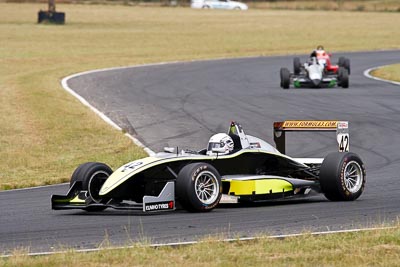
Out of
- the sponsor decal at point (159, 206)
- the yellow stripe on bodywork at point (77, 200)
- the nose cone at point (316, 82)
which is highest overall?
the sponsor decal at point (159, 206)

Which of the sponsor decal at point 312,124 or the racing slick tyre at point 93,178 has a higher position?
the sponsor decal at point 312,124

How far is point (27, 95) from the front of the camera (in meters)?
29.3

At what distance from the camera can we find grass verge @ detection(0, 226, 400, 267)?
852cm

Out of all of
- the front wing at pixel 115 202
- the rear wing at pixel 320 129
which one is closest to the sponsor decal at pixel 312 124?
the rear wing at pixel 320 129

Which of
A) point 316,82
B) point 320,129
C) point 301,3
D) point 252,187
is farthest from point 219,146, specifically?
point 301,3

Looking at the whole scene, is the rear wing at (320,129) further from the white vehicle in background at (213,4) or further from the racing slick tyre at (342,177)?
the white vehicle in background at (213,4)

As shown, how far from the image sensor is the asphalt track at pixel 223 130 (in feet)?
34.9

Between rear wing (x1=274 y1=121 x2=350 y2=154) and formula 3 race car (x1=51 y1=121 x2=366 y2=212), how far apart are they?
13 millimetres

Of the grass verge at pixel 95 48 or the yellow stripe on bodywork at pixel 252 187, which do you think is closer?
the yellow stripe on bodywork at pixel 252 187

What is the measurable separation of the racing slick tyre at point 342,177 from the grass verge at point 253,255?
2.93m

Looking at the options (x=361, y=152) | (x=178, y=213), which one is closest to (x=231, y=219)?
(x=178, y=213)

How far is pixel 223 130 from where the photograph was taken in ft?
70.4

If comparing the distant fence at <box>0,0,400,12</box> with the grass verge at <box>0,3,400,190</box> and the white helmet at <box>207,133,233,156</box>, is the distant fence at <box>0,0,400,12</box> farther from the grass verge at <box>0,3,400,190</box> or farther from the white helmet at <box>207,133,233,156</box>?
the white helmet at <box>207,133,233,156</box>

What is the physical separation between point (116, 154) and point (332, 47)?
1550 inches
